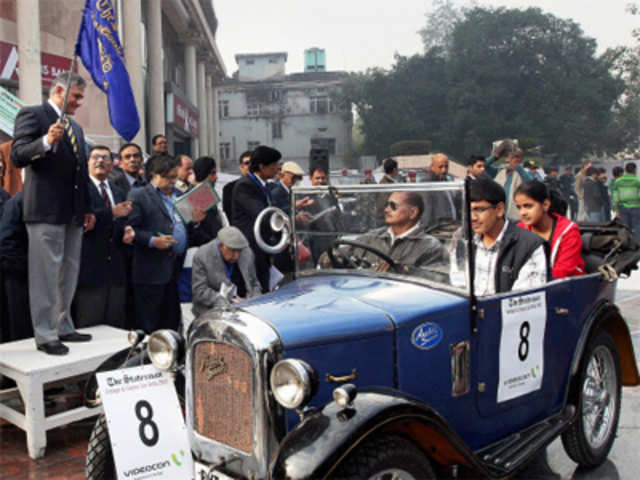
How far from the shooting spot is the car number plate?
2.53m

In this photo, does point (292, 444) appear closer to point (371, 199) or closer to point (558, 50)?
point (371, 199)

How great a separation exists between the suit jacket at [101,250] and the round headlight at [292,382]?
3279 mm

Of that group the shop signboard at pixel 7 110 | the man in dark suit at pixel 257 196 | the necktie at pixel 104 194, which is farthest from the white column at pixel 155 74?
the necktie at pixel 104 194

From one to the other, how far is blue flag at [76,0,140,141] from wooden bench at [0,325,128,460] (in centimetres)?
208

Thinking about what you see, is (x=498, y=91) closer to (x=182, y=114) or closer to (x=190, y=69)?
(x=190, y=69)

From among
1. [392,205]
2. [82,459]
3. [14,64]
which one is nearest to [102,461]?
A: [82,459]

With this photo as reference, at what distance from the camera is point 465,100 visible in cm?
5059

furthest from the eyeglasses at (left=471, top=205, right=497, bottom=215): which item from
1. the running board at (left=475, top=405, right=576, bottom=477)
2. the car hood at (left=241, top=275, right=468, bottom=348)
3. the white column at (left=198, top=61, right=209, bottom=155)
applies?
the white column at (left=198, top=61, right=209, bottom=155)

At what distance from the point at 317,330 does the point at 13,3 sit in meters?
11.5

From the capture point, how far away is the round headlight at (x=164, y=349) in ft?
9.56

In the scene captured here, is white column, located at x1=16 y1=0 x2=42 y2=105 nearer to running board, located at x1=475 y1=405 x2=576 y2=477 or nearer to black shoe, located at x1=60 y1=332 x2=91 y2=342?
black shoe, located at x1=60 y1=332 x2=91 y2=342

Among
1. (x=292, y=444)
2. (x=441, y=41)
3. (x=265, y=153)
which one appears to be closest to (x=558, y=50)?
(x=441, y=41)

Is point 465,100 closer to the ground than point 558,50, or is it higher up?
closer to the ground

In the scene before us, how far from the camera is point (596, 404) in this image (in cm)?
392
